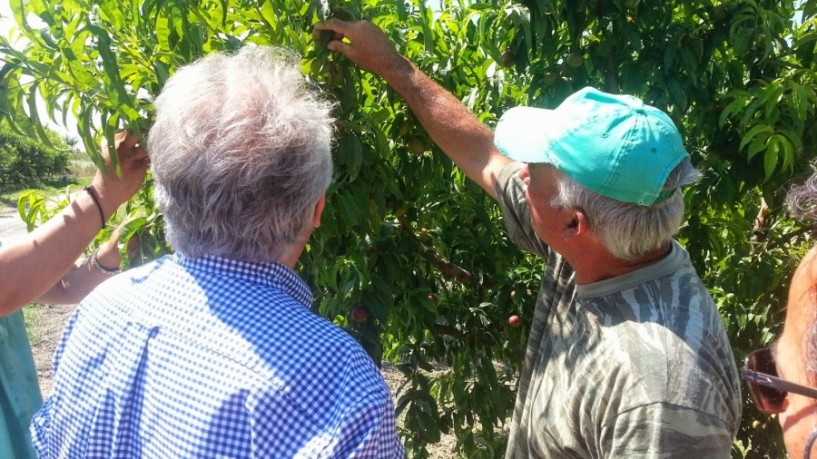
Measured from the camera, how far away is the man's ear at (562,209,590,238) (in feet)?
4.76

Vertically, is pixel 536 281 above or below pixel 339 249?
below

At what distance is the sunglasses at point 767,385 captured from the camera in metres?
0.98

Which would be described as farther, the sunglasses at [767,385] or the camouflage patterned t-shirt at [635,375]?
the camouflage patterned t-shirt at [635,375]

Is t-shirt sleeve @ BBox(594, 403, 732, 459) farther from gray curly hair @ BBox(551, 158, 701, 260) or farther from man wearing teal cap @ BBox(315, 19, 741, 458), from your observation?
gray curly hair @ BBox(551, 158, 701, 260)

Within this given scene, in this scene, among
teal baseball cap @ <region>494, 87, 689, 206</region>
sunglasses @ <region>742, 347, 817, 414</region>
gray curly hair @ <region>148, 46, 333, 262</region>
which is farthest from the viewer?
teal baseball cap @ <region>494, 87, 689, 206</region>

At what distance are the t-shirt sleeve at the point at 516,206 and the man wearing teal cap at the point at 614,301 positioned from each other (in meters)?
0.13

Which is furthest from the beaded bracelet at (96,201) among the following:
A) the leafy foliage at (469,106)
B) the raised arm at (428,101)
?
the raised arm at (428,101)

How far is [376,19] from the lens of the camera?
200cm

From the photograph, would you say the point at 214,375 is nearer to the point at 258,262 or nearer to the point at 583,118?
the point at 258,262

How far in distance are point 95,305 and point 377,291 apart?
95 cm

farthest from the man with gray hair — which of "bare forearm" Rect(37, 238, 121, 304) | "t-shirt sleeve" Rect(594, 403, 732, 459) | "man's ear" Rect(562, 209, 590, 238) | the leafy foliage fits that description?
"bare forearm" Rect(37, 238, 121, 304)

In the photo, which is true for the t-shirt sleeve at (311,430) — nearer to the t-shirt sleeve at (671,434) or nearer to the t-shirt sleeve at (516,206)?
the t-shirt sleeve at (671,434)

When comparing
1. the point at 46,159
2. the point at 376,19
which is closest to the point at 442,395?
the point at 376,19

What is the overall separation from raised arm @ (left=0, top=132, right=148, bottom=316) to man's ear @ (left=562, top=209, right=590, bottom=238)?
39.3 inches
